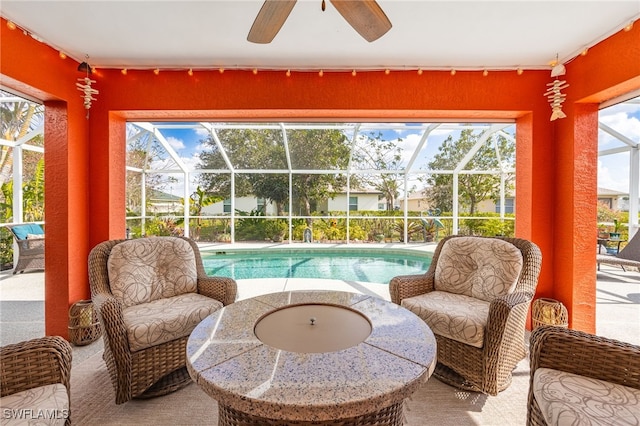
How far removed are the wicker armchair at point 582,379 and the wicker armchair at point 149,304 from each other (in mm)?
1977

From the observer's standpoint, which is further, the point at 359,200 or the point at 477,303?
the point at 359,200

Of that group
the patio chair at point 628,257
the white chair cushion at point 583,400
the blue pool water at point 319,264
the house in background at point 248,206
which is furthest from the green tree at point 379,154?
the white chair cushion at point 583,400

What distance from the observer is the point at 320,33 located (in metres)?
2.29

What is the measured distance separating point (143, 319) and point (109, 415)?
22.0 inches

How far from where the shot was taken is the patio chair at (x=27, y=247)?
15.6 ft

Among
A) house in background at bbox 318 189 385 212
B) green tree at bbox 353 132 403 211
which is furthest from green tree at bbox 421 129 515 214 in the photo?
house in background at bbox 318 189 385 212

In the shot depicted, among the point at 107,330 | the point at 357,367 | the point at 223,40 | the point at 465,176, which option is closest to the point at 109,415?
the point at 107,330

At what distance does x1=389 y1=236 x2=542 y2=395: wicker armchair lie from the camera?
1.84m

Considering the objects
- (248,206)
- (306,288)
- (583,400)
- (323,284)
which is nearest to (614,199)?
(323,284)

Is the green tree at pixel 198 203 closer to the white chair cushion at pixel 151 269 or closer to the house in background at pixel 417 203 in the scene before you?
the house in background at pixel 417 203

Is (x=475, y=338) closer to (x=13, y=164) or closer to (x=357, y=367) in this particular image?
(x=357, y=367)

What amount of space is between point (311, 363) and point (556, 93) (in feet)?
10.5

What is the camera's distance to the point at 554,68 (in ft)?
8.51

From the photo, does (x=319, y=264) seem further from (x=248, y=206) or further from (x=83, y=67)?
(x=83, y=67)
